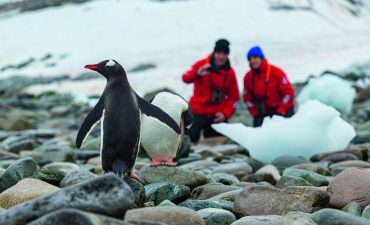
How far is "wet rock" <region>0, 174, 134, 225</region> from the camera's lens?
1863mm

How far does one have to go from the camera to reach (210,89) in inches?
254

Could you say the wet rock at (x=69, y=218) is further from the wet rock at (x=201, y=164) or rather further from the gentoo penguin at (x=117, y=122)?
the wet rock at (x=201, y=164)

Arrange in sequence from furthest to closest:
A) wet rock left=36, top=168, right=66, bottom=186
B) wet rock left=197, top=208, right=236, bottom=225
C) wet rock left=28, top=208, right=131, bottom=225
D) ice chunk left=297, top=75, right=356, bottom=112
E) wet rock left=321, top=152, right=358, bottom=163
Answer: ice chunk left=297, top=75, right=356, bottom=112
wet rock left=321, top=152, right=358, bottom=163
wet rock left=36, top=168, right=66, bottom=186
wet rock left=197, top=208, right=236, bottom=225
wet rock left=28, top=208, right=131, bottom=225

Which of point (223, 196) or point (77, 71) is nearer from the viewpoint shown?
point (223, 196)

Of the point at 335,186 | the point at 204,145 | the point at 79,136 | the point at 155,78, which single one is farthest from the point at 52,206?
the point at 155,78

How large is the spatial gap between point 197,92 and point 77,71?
43.1 ft

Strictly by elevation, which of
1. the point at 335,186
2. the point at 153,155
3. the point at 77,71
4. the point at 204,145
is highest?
the point at 335,186

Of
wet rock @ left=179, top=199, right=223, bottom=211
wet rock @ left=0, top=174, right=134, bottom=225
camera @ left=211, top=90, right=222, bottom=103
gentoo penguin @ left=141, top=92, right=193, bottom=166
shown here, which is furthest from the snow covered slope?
wet rock @ left=0, top=174, right=134, bottom=225

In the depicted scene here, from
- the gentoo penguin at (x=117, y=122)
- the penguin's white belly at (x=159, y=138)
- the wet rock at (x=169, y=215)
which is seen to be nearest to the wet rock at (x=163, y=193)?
the gentoo penguin at (x=117, y=122)

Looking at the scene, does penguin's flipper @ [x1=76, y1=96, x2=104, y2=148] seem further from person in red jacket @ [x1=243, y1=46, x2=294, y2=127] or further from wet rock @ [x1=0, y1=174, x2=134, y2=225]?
person in red jacket @ [x1=243, y1=46, x2=294, y2=127]

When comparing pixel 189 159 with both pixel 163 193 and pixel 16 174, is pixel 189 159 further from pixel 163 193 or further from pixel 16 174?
pixel 163 193

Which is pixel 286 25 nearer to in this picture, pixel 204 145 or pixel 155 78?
pixel 155 78

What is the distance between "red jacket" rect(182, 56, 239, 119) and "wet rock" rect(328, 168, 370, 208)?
339cm

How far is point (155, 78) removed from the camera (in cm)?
1705
